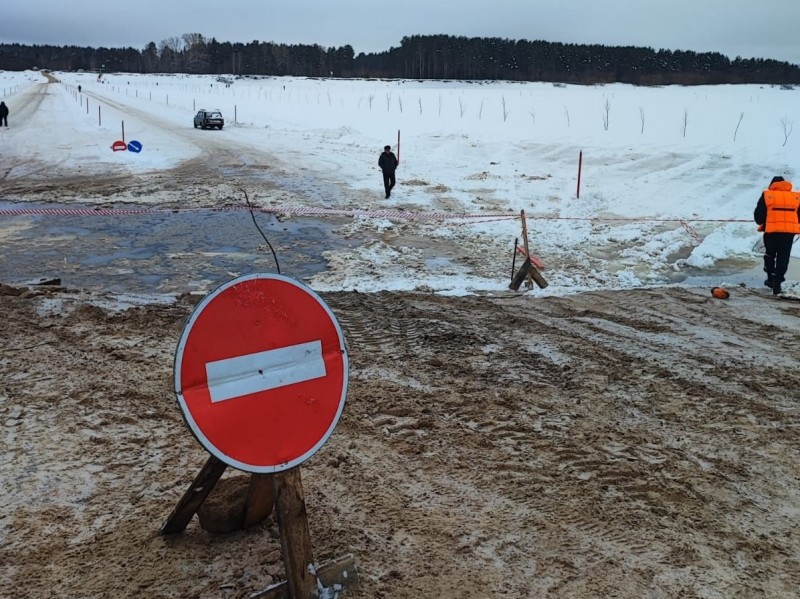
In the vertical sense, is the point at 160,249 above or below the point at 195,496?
below

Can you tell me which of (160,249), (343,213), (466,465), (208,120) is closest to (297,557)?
(466,465)

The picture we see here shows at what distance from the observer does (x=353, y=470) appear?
4.38 meters

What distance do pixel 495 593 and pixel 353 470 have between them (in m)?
1.40

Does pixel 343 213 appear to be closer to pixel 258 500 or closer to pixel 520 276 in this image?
pixel 520 276

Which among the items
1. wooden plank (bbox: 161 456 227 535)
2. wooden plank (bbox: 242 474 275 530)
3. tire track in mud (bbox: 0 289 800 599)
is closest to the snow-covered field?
tire track in mud (bbox: 0 289 800 599)

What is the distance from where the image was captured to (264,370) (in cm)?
283

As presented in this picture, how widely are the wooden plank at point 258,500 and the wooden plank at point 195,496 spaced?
0.21 meters

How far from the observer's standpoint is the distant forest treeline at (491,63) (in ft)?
315

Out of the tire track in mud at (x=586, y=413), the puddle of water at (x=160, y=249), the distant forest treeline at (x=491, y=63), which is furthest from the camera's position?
the distant forest treeline at (x=491, y=63)

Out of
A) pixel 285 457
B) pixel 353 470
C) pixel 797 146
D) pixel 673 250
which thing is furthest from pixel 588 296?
pixel 797 146

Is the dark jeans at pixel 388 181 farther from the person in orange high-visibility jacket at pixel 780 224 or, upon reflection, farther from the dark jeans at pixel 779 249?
the dark jeans at pixel 779 249

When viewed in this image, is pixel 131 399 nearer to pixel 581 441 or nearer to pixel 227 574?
pixel 227 574

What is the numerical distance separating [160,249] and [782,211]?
10.4m

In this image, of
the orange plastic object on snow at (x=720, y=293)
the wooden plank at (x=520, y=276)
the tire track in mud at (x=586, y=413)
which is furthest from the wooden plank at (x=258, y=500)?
the orange plastic object on snow at (x=720, y=293)
